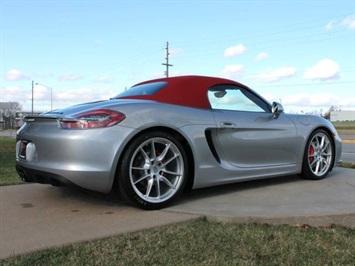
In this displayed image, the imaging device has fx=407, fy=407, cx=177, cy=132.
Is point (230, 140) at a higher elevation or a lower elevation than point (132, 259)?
higher

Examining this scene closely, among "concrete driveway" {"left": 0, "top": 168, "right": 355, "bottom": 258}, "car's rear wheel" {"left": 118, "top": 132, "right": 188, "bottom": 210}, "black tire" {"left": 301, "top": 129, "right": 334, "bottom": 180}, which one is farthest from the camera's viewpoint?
"black tire" {"left": 301, "top": 129, "right": 334, "bottom": 180}

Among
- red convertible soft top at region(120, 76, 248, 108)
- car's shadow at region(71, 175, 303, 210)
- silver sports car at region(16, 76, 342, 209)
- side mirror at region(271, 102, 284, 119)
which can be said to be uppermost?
red convertible soft top at region(120, 76, 248, 108)

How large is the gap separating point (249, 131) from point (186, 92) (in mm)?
888

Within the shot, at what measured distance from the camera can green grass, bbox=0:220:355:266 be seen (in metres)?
2.64

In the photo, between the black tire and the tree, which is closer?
the black tire

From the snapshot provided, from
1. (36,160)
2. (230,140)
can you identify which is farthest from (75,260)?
(230,140)

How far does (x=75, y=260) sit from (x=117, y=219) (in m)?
0.90

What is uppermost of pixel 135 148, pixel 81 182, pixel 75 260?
pixel 135 148

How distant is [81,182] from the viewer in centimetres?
356

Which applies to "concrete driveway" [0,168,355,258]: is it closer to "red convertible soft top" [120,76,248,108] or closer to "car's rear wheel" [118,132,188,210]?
"car's rear wheel" [118,132,188,210]

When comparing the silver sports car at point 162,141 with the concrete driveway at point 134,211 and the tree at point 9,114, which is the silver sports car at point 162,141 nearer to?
the concrete driveway at point 134,211

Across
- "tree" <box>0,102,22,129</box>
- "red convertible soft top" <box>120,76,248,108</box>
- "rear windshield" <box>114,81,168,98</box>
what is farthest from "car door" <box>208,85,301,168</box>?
"tree" <box>0,102,22,129</box>

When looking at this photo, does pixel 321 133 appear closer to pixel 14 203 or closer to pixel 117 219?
pixel 117 219

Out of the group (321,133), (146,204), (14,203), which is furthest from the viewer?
(321,133)
